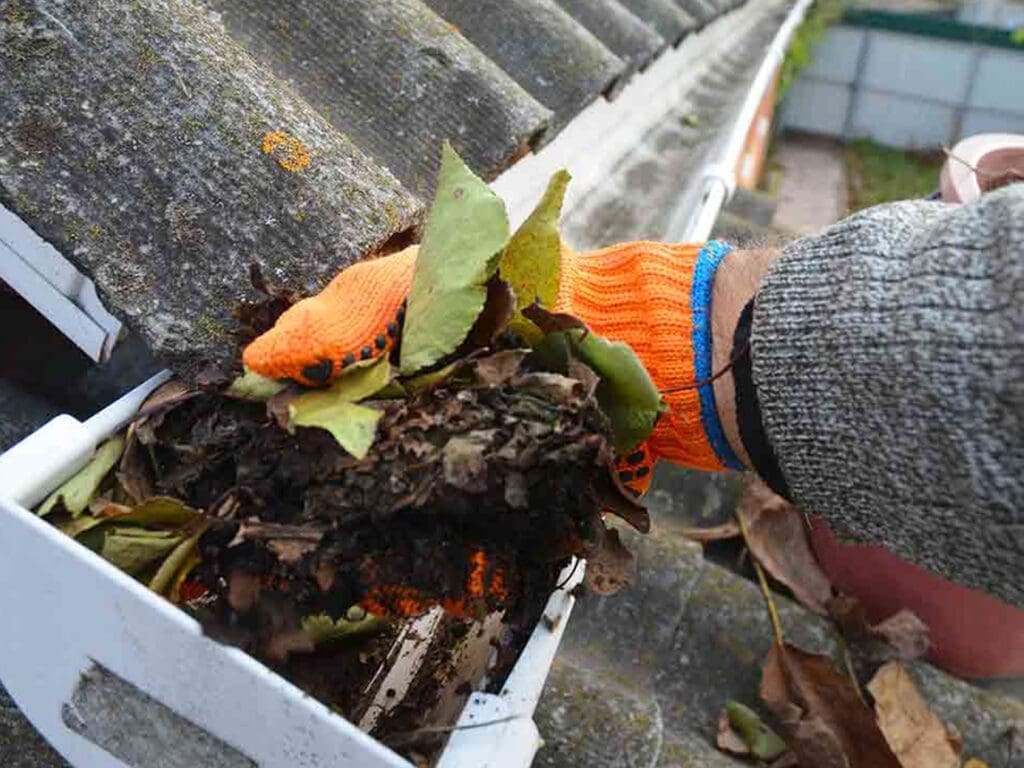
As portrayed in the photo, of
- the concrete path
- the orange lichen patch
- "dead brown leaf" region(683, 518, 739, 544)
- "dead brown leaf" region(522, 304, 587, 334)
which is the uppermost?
the orange lichen patch

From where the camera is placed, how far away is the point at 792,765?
1337 millimetres

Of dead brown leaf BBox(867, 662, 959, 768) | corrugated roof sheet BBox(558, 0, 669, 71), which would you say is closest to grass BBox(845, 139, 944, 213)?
corrugated roof sheet BBox(558, 0, 669, 71)

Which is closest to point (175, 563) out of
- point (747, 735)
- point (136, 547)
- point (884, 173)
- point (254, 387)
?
point (136, 547)

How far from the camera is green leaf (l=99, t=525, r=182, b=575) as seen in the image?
738 mm

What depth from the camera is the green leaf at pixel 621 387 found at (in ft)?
2.65

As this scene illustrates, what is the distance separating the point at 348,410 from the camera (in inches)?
29.0

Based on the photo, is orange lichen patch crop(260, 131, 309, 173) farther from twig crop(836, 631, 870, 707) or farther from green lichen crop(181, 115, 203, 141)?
twig crop(836, 631, 870, 707)

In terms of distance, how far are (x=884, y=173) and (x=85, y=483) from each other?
9090 mm

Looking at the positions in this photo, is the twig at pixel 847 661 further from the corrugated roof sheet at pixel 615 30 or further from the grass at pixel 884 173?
the grass at pixel 884 173

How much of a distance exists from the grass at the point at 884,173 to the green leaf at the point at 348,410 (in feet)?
24.9

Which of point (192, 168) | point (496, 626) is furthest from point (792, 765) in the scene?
point (192, 168)

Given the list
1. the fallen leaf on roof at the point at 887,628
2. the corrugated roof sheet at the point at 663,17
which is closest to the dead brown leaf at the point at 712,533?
the fallen leaf on roof at the point at 887,628

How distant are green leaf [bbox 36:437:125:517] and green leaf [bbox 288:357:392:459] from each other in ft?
0.57

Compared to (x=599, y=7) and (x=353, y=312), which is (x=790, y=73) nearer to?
(x=599, y=7)
